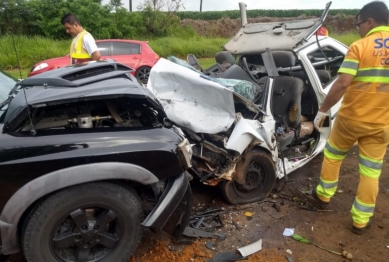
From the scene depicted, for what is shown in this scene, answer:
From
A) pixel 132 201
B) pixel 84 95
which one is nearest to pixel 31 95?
pixel 84 95

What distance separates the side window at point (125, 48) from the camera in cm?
1095

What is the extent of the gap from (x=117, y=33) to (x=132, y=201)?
2044 centimetres

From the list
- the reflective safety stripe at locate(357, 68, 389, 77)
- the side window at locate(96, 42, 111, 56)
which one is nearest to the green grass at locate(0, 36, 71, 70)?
the side window at locate(96, 42, 111, 56)

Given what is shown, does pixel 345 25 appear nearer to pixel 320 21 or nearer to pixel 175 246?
pixel 320 21

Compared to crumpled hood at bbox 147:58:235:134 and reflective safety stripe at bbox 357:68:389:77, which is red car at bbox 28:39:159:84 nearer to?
crumpled hood at bbox 147:58:235:134

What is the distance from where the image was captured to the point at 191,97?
357 centimetres

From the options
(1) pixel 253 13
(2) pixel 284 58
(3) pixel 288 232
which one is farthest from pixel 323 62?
(1) pixel 253 13

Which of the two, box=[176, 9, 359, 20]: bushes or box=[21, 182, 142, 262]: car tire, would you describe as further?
box=[176, 9, 359, 20]: bushes

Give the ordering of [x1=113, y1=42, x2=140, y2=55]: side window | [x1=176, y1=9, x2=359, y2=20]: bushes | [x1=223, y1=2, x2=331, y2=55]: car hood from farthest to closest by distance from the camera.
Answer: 1. [x1=176, y1=9, x2=359, y2=20]: bushes
2. [x1=113, y1=42, x2=140, y2=55]: side window
3. [x1=223, y1=2, x2=331, y2=55]: car hood

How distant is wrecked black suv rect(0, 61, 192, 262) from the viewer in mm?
2244

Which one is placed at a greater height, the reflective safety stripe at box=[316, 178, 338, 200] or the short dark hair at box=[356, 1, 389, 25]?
the short dark hair at box=[356, 1, 389, 25]

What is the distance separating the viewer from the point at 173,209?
2.62 metres

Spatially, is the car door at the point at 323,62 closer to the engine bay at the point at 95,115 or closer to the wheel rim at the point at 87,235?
the engine bay at the point at 95,115

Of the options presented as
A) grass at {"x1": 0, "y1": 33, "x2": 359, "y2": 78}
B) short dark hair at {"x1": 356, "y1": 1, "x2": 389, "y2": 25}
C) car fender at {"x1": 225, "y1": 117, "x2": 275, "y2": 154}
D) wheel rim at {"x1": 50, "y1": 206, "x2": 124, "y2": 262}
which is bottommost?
grass at {"x1": 0, "y1": 33, "x2": 359, "y2": 78}
